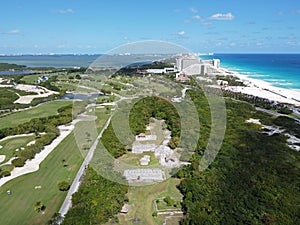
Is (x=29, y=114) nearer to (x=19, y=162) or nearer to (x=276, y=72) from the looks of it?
Answer: (x=19, y=162)

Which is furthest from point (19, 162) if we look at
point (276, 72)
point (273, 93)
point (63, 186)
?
point (276, 72)

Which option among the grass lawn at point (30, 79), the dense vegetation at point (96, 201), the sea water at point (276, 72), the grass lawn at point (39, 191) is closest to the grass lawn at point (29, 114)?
the grass lawn at point (39, 191)

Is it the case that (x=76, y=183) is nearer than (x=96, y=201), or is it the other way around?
(x=96, y=201)

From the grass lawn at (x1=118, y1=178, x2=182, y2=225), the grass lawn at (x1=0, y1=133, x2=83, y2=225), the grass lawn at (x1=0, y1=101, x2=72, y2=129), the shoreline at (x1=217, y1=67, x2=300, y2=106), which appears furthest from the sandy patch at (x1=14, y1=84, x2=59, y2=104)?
the shoreline at (x1=217, y1=67, x2=300, y2=106)

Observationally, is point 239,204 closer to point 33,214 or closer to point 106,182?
point 106,182

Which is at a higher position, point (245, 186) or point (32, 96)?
point (245, 186)

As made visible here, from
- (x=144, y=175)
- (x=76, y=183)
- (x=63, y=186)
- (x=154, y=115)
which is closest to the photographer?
(x=63, y=186)

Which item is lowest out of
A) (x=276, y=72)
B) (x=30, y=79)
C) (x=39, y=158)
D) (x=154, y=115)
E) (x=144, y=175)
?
(x=39, y=158)

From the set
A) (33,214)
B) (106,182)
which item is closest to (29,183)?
(33,214)
